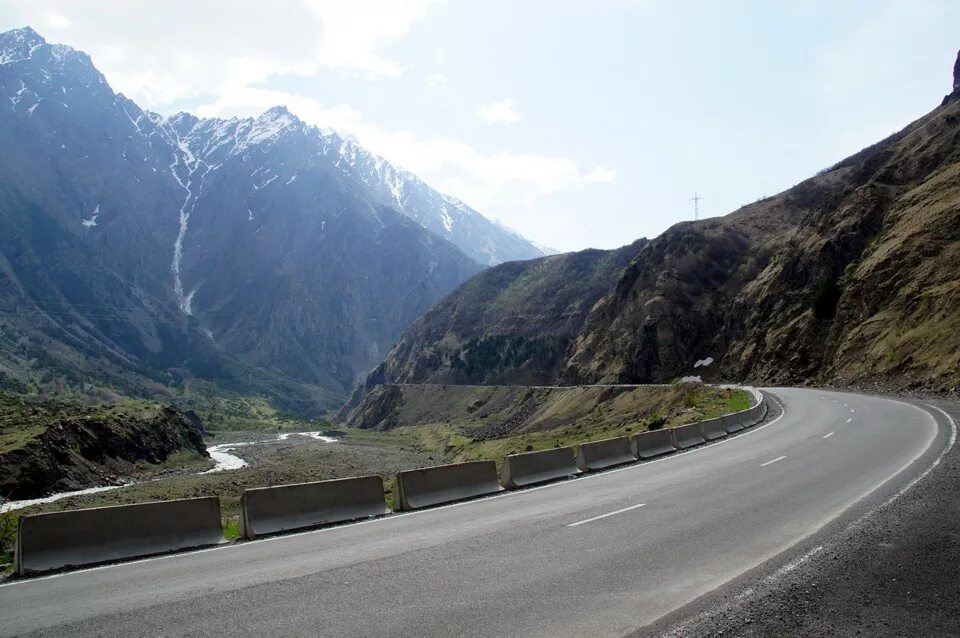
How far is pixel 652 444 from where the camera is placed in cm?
2294

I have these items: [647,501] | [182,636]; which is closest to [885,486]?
[647,501]

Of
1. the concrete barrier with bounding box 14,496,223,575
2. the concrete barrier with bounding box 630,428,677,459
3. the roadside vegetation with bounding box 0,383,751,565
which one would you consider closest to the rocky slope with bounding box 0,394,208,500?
the roadside vegetation with bounding box 0,383,751,565

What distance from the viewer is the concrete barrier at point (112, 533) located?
383 inches

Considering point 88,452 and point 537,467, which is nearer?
point 537,467

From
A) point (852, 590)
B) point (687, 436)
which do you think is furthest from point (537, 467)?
point (852, 590)

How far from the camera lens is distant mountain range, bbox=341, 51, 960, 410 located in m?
47.9

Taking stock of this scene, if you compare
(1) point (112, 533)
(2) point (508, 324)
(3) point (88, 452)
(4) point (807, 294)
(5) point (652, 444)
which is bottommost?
(3) point (88, 452)

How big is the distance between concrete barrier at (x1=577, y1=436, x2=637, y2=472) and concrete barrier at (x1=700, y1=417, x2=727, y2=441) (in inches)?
231

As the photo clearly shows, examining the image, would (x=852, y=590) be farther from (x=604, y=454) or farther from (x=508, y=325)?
(x=508, y=325)

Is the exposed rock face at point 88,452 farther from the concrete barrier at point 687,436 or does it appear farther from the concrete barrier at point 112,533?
the concrete barrier at point 687,436

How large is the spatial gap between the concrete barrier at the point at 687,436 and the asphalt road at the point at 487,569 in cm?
841

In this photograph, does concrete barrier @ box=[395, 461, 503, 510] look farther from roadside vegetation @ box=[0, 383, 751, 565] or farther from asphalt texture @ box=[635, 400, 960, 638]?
asphalt texture @ box=[635, 400, 960, 638]

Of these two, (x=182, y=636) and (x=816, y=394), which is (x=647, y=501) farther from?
(x=816, y=394)

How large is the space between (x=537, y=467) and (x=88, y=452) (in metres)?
52.2
